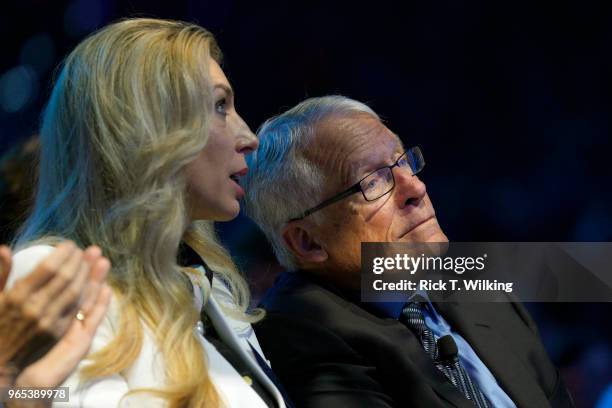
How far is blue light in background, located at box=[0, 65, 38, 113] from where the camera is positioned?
2.86m

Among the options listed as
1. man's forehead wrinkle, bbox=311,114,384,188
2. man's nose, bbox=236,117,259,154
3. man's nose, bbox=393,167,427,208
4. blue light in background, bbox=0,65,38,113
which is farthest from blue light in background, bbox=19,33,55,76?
man's nose, bbox=393,167,427,208

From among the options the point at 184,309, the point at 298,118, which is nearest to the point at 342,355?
the point at 184,309

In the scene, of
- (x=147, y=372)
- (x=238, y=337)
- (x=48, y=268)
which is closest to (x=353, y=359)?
(x=238, y=337)

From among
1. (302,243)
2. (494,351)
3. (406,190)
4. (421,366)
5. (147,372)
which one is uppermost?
(147,372)

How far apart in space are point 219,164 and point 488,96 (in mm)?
2061

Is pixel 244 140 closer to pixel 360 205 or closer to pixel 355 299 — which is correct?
pixel 360 205

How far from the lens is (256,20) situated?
340cm

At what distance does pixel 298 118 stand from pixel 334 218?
1.07ft

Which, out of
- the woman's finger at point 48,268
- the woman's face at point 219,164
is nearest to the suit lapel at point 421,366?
the woman's face at point 219,164

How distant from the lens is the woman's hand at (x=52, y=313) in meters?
1.12

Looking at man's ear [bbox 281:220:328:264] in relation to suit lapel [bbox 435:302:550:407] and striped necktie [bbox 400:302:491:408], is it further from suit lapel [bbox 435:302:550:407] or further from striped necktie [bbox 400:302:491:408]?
suit lapel [bbox 435:302:550:407]

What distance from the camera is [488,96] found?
3684 mm

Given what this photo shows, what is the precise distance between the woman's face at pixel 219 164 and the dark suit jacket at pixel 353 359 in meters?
0.41

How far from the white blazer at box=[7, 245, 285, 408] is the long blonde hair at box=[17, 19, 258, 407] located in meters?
0.02
